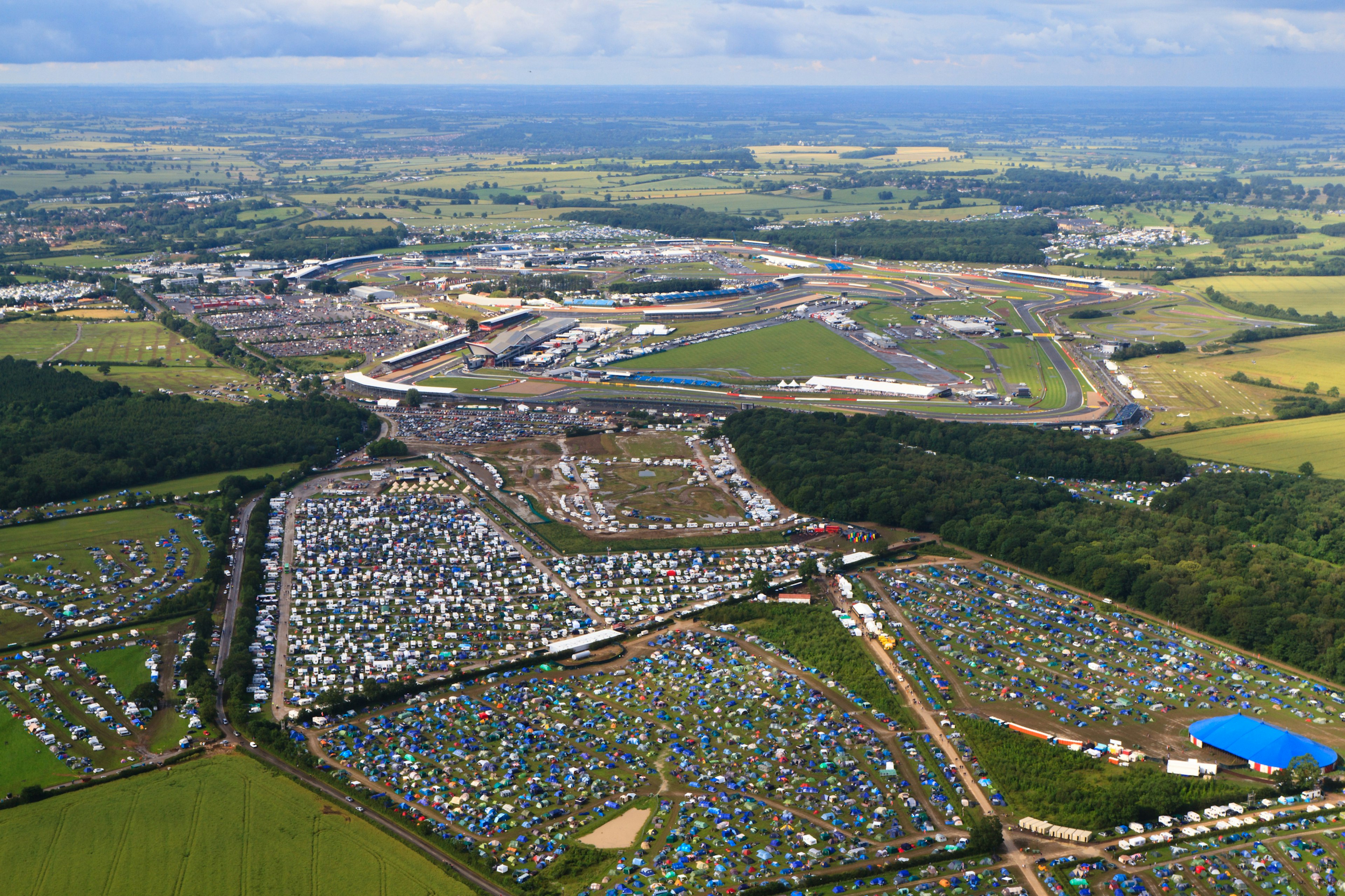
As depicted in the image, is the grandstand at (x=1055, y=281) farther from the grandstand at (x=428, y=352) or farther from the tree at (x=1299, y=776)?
the tree at (x=1299, y=776)

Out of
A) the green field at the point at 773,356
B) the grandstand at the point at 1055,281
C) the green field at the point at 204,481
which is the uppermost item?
the grandstand at the point at 1055,281

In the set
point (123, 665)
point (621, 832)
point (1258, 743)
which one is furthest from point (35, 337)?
point (1258, 743)

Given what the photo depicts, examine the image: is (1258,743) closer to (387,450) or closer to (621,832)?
(621,832)

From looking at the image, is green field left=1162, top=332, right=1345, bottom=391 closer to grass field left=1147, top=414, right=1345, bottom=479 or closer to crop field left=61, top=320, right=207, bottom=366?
grass field left=1147, top=414, right=1345, bottom=479

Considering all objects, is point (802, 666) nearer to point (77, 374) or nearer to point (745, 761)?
point (745, 761)

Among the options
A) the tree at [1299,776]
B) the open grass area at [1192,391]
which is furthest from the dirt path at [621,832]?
the open grass area at [1192,391]
